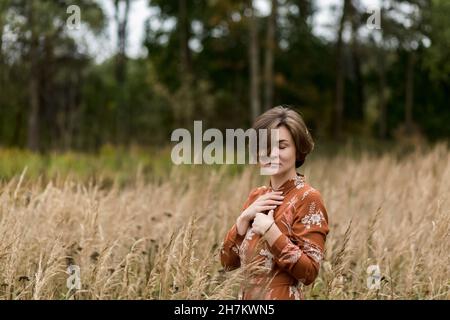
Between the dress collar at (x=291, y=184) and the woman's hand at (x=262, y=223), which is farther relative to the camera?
the dress collar at (x=291, y=184)

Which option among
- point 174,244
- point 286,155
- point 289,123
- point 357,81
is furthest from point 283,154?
point 357,81

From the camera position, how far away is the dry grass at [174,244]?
312 centimetres

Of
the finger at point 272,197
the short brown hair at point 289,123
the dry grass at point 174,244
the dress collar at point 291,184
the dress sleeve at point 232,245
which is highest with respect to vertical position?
the short brown hair at point 289,123

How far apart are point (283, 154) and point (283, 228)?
28 centimetres

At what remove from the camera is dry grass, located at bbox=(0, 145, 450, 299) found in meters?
3.12

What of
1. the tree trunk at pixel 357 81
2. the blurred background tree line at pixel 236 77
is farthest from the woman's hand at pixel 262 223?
the tree trunk at pixel 357 81

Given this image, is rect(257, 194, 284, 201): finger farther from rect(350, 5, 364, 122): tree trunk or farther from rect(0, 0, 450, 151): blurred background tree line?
rect(350, 5, 364, 122): tree trunk

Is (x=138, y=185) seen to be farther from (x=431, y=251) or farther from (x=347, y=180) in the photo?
(x=431, y=251)

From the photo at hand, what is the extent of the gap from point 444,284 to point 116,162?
7670 millimetres

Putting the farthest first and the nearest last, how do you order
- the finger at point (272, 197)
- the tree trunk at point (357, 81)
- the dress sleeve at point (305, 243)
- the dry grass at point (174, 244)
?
the tree trunk at point (357, 81)
the dry grass at point (174, 244)
the finger at point (272, 197)
the dress sleeve at point (305, 243)

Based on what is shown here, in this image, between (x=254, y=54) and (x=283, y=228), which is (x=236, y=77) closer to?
(x=254, y=54)

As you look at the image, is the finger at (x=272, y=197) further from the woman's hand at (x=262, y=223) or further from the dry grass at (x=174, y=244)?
the dry grass at (x=174, y=244)

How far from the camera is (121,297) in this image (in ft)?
11.4

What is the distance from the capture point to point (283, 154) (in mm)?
2346
